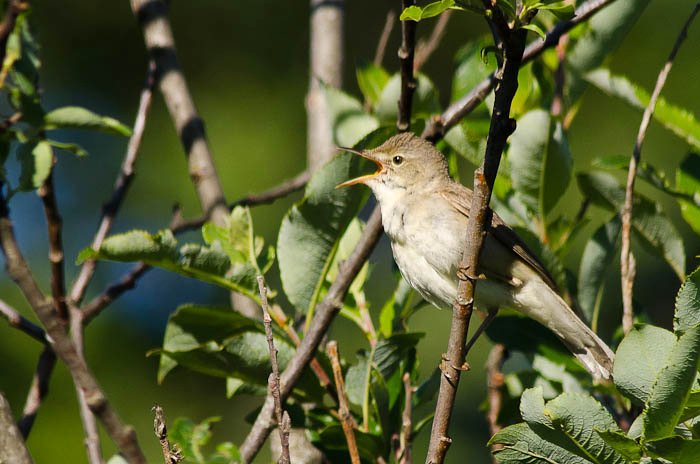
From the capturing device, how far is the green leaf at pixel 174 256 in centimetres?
259

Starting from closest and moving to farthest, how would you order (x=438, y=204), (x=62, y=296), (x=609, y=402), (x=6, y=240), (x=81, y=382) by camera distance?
(x=81, y=382)
(x=6, y=240)
(x=609, y=402)
(x=62, y=296)
(x=438, y=204)

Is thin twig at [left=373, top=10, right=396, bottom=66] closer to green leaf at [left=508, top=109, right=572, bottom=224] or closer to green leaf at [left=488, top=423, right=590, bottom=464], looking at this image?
green leaf at [left=508, top=109, right=572, bottom=224]

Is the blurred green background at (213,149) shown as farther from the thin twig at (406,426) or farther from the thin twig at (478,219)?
the thin twig at (478,219)

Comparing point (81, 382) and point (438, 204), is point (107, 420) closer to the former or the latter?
point (81, 382)

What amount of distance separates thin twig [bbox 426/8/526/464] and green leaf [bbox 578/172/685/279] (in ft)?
3.11

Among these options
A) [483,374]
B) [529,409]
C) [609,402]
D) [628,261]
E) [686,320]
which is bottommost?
[529,409]

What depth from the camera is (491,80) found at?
118 inches

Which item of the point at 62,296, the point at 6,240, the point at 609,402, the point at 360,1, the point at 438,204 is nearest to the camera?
the point at 6,240

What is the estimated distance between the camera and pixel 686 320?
1983mm

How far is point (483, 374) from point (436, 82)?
9.78 feet

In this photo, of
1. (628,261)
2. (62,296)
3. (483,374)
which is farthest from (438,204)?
(483,374)

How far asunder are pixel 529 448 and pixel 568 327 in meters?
0.93

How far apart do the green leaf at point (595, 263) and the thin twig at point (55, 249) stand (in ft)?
5.70

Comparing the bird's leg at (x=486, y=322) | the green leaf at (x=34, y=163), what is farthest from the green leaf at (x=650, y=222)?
the green leaf at (x=34, y=163)
